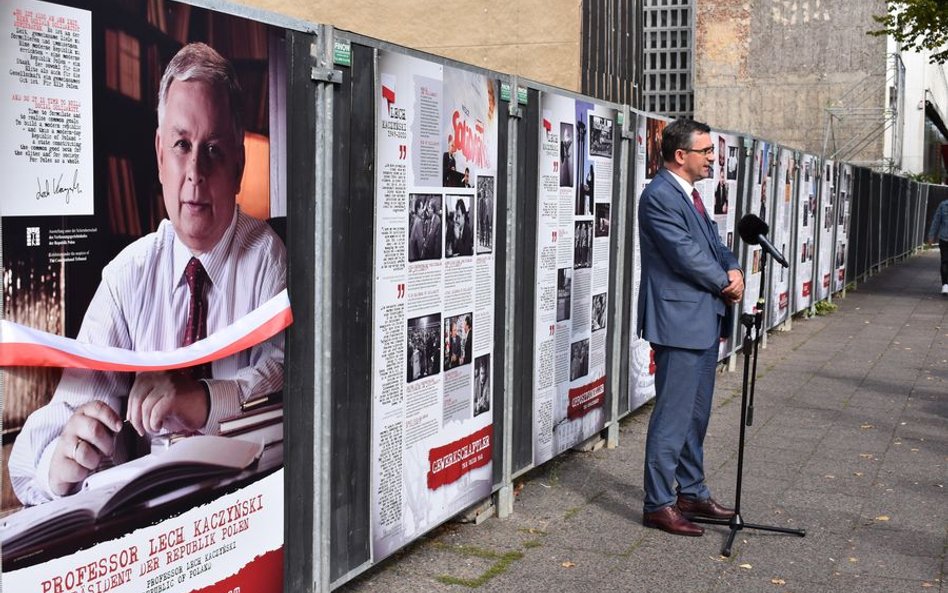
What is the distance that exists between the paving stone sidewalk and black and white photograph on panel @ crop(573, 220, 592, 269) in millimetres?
1232

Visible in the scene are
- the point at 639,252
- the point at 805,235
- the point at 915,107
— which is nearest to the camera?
the point at 639,252

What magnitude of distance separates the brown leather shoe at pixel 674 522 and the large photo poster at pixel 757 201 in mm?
6381

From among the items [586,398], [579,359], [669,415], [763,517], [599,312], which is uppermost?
[599,312]

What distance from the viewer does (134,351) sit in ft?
11.4

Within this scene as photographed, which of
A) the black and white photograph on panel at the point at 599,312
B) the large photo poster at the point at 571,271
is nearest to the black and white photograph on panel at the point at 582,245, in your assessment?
the large photo poster at the point at 571,271

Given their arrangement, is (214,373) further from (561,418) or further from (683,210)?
(561,418)

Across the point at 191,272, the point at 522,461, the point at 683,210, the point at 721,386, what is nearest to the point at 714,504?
the point at 522,461

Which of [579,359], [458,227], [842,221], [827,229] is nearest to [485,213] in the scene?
[458,227]

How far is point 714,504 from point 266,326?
3.10m

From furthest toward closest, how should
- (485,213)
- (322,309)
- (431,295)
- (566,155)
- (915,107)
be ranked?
(915,107)
(566,155)
(485,213)
(431,295)
(322,309)

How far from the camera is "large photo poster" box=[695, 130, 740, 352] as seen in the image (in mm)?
10633

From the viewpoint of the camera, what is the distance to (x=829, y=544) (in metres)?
6.08

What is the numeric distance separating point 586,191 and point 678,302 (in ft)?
4.96

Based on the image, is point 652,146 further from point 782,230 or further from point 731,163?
point 782,230
